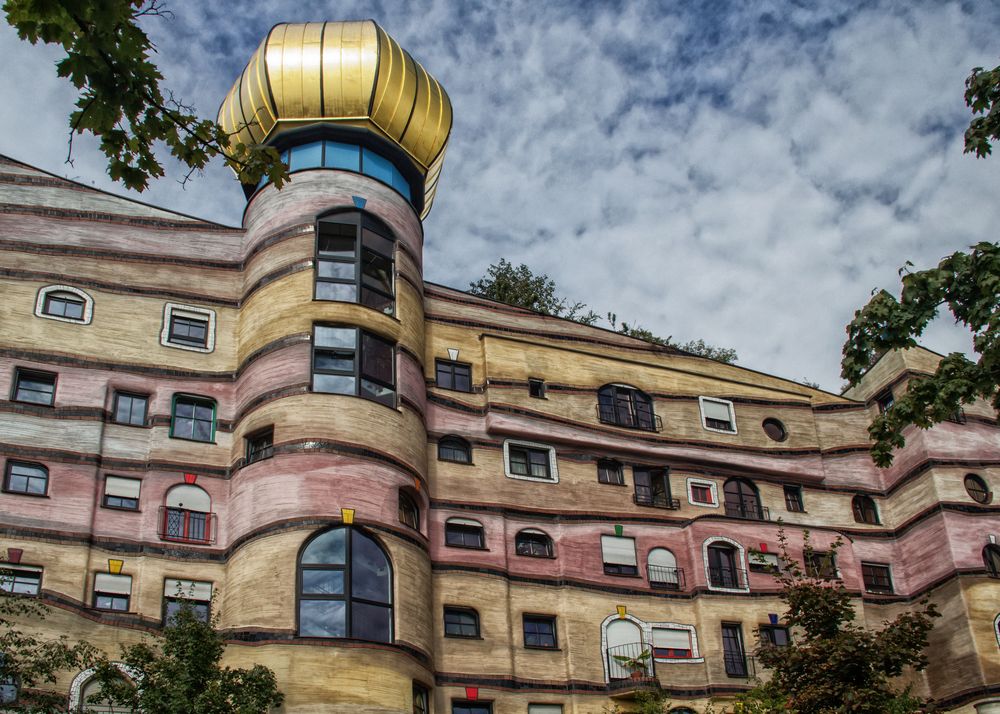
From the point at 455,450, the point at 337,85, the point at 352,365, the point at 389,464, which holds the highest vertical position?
the point at 337,85

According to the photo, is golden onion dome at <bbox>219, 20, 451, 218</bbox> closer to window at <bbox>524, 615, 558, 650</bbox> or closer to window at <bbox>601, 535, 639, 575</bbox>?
window at <bbox>601, 535, 639, 575</bbox>

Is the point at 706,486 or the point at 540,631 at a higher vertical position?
the point at 706,486

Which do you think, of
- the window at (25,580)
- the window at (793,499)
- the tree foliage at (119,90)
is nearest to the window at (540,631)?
the window at (793,499)

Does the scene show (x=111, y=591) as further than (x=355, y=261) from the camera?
No

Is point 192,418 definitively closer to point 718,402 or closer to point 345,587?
point 345,587

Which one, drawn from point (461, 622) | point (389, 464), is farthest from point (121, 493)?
point (461, 622)

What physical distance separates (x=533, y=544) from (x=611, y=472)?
2.73m

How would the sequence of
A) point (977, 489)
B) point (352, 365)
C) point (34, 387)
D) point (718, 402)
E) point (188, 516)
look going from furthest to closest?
point (718, 402) → point (977, 489) → point (352, 365) → point (34, 387) → point (188, 516)

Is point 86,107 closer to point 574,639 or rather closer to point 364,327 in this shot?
point 364,327

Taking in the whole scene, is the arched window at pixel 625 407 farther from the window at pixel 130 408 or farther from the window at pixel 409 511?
the window at pixel 130 408

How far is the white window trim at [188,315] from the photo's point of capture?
21.7 meters

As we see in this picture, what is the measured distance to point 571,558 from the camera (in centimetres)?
2228

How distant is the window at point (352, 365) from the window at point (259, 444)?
1160 millimetres

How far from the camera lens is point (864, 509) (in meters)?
25.9
